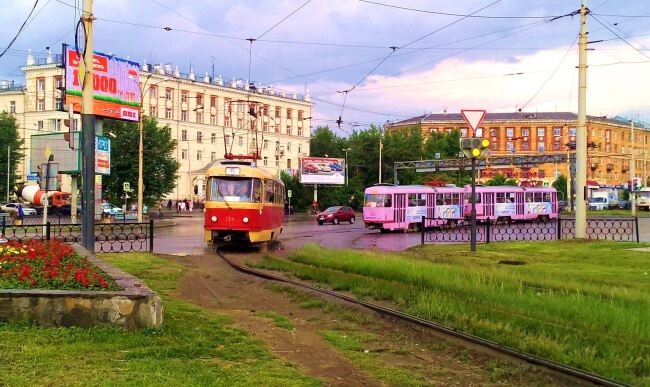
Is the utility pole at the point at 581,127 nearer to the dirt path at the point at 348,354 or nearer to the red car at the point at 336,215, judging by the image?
the dirt path at the point at 348,354

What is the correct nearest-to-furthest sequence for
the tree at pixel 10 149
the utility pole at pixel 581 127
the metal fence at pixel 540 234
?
1. the utility pole at pixel 581 127
2. the metal fence at pixel 540 234
3. the tree at pixel 10 149

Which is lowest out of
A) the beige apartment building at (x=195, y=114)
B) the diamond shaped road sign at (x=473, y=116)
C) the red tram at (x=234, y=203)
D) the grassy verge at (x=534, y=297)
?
the grassy verge at (x=534, y=297)

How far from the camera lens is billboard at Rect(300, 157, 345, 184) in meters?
77.5

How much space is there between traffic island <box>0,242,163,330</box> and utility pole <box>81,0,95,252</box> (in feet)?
28.2

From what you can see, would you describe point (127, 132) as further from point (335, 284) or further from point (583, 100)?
point (335, 284)

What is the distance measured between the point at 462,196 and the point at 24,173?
208 ft

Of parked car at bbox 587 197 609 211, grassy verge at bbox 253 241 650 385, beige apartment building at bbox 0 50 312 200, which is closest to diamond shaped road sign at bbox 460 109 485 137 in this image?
grassy verge at bbox 253 241 650 385

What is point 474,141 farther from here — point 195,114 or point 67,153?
point 195,114

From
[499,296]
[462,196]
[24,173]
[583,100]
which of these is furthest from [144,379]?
[24,173]

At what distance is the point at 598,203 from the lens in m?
80.5

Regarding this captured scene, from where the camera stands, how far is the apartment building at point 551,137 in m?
101

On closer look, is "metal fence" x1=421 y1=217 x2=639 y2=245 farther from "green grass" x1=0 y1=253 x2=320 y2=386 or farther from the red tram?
"green grass" x1=0 y1=253 x2=320 y2=386

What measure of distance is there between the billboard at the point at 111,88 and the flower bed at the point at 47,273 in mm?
30099

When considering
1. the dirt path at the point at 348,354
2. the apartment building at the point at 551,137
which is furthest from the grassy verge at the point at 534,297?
the apartment building at the point at 551,137
